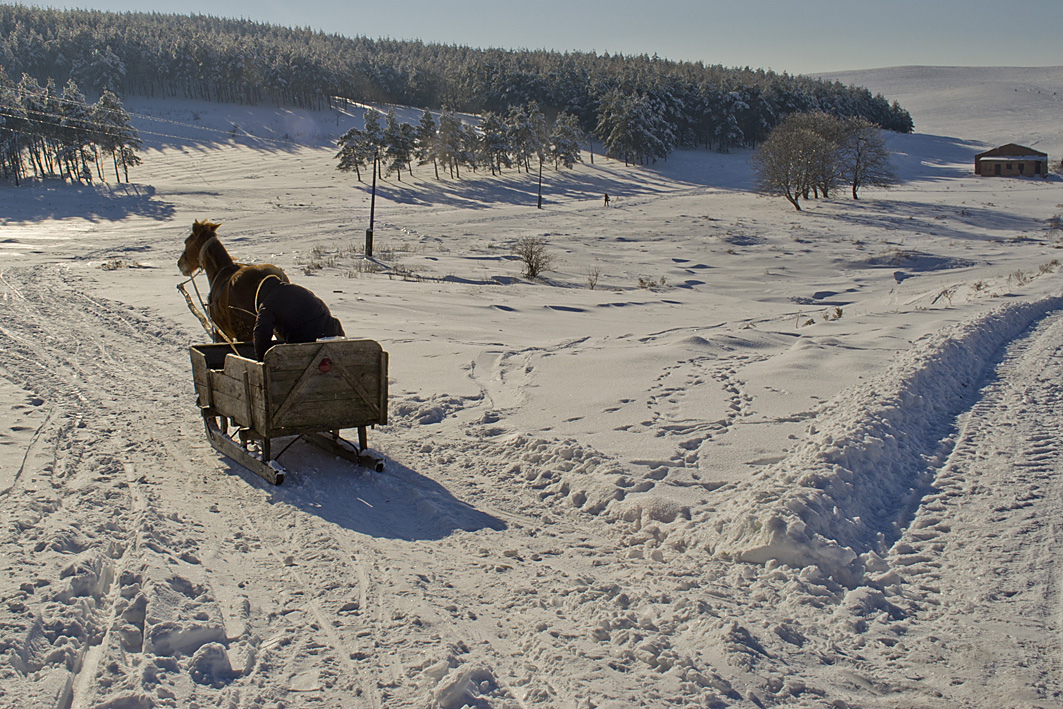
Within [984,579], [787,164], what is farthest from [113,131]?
[984,579]

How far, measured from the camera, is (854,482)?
548cm

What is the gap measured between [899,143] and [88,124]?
100 metres

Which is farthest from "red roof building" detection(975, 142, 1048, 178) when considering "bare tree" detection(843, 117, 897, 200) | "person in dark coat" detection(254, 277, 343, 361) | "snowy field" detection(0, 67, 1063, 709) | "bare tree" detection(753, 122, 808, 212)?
"person in dark coat" detection(254, 277, 343, 361)

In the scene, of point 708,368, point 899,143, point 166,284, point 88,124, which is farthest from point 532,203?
point 899,143

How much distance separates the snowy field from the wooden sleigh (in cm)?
25

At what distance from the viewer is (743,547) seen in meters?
4.65

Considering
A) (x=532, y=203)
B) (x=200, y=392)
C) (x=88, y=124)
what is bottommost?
(x=200, y=392)

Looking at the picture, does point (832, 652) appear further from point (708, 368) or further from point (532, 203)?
point (532, 203)

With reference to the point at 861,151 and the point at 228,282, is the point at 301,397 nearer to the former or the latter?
the point at 228,282

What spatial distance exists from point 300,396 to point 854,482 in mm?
4442

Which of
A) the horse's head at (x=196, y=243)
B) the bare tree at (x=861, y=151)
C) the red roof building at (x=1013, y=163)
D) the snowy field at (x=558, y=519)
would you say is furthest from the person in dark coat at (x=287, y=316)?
the red roof building at (x=1013, y=163)

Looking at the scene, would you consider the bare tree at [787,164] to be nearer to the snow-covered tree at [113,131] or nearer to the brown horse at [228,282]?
the brown horse at [228,282]

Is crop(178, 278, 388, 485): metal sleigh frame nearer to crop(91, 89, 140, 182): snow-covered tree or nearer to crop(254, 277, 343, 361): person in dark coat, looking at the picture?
crop(254, 277, 343, 361): person in dark coat

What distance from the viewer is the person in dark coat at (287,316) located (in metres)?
6.13
